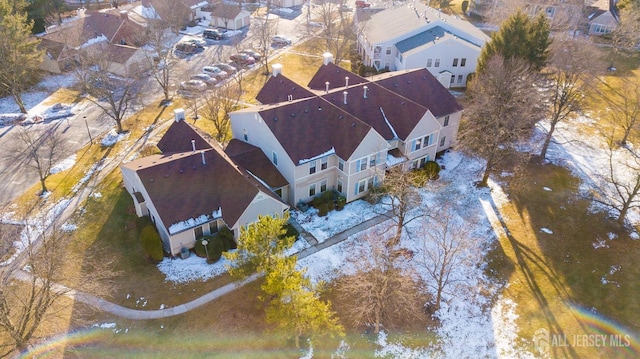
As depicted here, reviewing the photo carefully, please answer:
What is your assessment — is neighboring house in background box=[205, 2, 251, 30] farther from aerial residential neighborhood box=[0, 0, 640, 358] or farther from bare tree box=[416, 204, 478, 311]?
bare tree box=[416, 204, 478, 311]

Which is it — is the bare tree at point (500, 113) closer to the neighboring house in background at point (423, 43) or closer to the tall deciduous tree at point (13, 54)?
the neighboring house in background at point (423, 43)

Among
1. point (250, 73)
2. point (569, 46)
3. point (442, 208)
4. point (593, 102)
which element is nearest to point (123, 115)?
point (250, 73)

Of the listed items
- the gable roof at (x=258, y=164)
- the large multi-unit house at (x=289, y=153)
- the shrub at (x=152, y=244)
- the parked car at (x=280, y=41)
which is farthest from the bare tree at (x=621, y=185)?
the parked car at (x=280, y=41)

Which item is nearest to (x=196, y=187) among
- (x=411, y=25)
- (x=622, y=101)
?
(x=411, y=25)

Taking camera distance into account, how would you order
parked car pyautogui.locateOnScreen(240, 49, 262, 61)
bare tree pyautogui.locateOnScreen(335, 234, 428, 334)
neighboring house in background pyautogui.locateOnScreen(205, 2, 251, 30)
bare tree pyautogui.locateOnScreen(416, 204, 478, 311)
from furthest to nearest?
neighboring house in background pyautogui.locateOnScreen(205, 2, 251, 30) → parked car pyautogui.locateOnScreen(240, 49, 262, 61) → bare tree pyautogui.locateOnScreen(416, 204, 478, 311) → bare tree pyautogui.locateOnScreen(335, 234, 428, 334)

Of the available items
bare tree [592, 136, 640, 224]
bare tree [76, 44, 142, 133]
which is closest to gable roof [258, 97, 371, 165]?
bare tree [76, 44, 142, 133]

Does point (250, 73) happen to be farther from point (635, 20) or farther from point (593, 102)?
point (635, 20)
